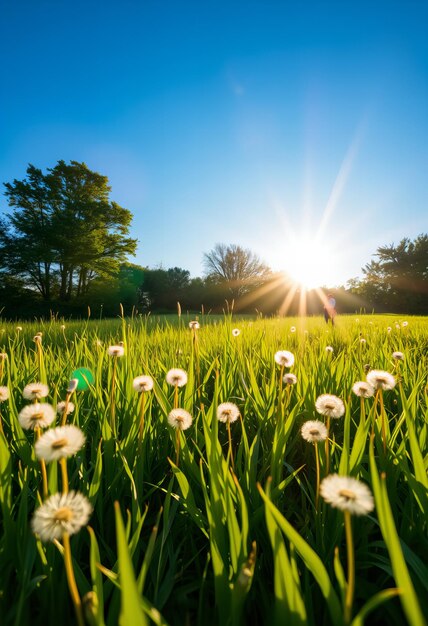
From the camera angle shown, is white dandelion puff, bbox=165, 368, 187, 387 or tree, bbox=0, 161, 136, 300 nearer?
white dandelion puff, bbox=165, 368, 187, 387

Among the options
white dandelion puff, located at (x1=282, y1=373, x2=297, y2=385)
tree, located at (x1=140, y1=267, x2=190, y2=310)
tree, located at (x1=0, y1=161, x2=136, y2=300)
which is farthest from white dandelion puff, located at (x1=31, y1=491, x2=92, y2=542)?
tree, located at (x1=140, y1=267, x2=190, y2=310)

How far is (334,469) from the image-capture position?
91 centimetres

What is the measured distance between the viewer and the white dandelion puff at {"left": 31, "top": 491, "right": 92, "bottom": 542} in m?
0.39

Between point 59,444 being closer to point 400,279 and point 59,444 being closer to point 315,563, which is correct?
point 315,563

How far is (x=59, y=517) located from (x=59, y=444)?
113 millimetres

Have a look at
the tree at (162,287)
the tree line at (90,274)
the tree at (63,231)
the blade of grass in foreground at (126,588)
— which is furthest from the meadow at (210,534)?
the tree at (162,287)

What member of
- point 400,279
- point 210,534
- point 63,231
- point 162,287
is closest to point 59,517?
point 210,534

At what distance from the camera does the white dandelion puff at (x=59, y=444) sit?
46cm

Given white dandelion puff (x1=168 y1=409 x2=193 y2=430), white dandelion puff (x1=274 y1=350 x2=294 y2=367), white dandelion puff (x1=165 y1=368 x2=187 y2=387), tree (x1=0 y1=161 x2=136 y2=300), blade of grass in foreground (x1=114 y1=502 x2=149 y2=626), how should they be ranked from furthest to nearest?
tree (x1=0 y1=161 x2=136 y2=300) < white dandelion puff (x1=274 y1=350 x2=294 y2=367) < white dandelion puff (x1=165 y1=368 x2=187 y2=387) < white dandelion puff (x1=168 y1=409 x2=193 y2=430) < blade of grass in foreground (x1=114 y1=502 x2=149 y2=626)

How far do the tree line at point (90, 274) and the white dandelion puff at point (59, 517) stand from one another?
20517 millimetres

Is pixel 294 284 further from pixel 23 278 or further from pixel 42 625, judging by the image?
pixel 42 625

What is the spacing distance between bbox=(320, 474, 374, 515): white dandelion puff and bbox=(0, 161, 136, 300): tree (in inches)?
1049

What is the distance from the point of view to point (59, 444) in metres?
0.48

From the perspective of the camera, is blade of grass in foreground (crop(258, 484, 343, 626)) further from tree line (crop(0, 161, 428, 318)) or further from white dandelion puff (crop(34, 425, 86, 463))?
tree line (crop(0, 161, 428, 318))
